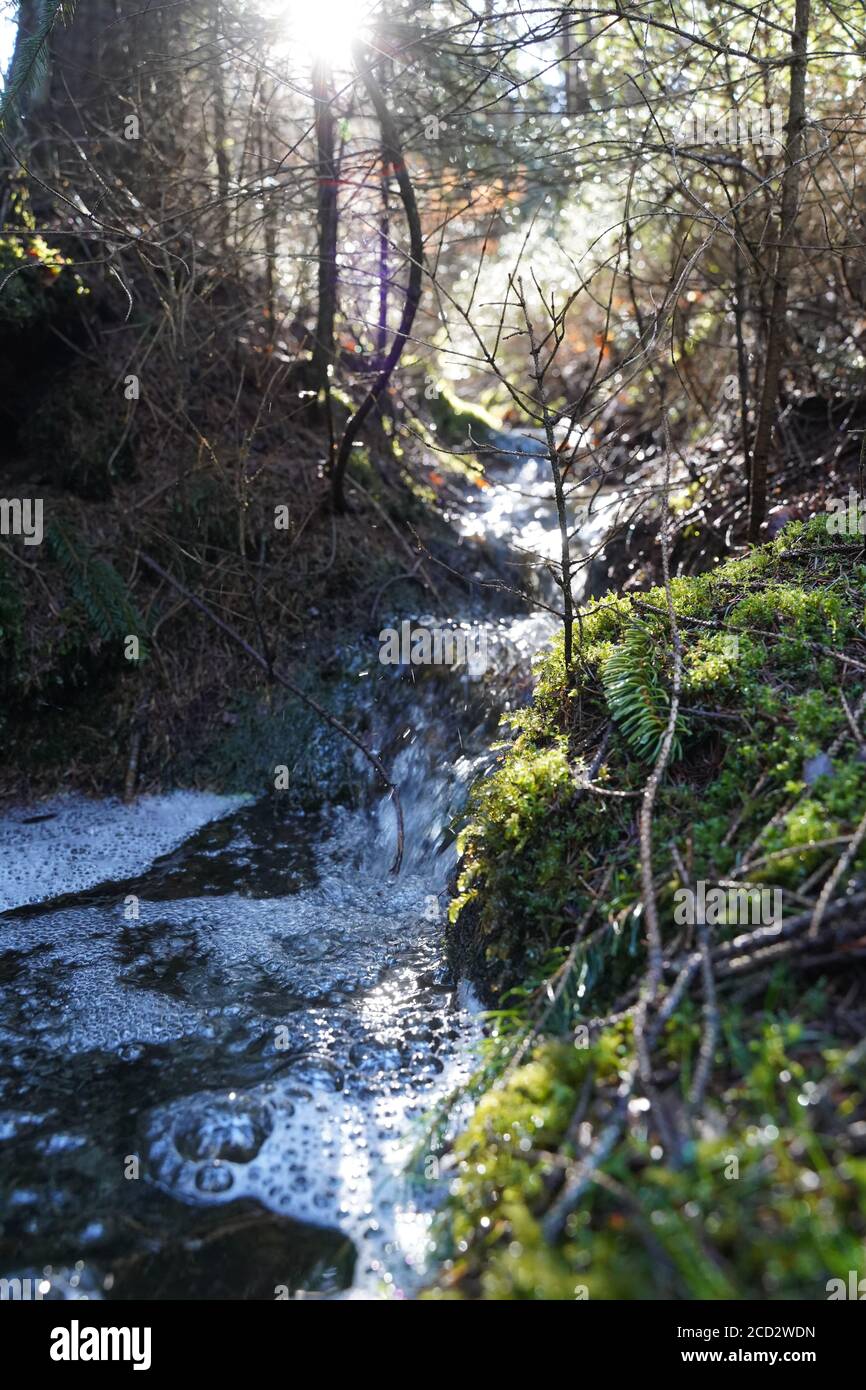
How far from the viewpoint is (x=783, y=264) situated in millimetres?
4887

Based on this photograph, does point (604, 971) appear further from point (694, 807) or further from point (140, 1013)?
point (140, 1013)

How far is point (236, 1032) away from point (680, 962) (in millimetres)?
1744

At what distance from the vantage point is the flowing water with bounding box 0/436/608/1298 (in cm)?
258

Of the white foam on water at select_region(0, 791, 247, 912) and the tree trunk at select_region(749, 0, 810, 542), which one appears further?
the white foam on water at select_region(0, 791, 247, 912)

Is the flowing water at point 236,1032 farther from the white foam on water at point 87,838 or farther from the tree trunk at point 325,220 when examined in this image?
the tree trunk at point 325,220

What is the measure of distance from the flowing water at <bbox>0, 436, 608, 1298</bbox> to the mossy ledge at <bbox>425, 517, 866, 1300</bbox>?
30 centimetres

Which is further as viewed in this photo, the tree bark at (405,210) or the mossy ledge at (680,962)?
the tree bark at (405,210)

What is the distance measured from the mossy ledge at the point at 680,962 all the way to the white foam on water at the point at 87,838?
2046 mm

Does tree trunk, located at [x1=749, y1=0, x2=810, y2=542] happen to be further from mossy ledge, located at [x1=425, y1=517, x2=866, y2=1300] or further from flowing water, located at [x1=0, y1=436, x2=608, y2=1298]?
flowing water, located at [x1=0, y1=436, x2=608, y2=1298]

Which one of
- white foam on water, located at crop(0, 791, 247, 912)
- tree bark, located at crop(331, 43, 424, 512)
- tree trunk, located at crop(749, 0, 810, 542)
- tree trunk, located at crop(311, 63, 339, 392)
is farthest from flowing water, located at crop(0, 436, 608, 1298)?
tree trunk, located at crop(311, 63, 339, 392)

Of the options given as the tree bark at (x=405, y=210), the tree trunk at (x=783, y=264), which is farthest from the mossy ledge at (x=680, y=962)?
the tree bark at (x=405, y=210)

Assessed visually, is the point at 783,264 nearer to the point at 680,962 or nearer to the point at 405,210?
the point at 405,210

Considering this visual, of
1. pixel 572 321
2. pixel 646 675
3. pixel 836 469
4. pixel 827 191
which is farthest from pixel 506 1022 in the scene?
pixel 572 321

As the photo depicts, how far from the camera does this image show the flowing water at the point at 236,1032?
258cm
